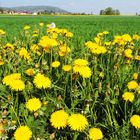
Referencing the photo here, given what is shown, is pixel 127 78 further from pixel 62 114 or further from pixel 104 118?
pixel 62 114

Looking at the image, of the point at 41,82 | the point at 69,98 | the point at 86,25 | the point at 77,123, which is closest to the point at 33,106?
the point at 41,82

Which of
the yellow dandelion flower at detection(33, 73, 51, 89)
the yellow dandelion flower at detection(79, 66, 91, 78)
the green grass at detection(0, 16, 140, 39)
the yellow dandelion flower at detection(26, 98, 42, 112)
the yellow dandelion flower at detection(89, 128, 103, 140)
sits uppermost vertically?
the yellow dandelion flower at detection(79, 66, 91, 78)

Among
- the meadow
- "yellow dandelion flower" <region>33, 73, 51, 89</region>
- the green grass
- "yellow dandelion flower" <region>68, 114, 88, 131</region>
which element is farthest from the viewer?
the green grass

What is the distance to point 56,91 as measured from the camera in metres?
2.49

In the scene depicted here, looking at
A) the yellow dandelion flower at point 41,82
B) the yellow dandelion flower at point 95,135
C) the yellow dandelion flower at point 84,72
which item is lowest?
the yellow dandelion flower at point 95,135

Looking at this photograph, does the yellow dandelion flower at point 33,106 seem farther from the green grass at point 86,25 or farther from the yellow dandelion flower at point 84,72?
the green grass at point 86,25

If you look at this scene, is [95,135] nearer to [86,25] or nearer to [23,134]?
[23,134]

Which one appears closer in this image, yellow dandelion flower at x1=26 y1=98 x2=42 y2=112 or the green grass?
yellow dandelion flower at x1=26 y1=98 x2=42 y2=112

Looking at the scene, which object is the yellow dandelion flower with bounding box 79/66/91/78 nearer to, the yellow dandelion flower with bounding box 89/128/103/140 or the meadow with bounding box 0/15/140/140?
the meadow with bounding box 0/15/140/140

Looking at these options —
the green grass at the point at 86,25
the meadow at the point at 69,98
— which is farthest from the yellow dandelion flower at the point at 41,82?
the green grass at the point at 86,25

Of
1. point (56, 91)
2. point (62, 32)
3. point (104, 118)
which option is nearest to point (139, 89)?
point (104, 118)

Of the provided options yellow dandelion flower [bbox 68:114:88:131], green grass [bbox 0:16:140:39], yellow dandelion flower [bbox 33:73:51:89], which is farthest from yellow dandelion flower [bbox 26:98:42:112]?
green grass [bbox 0:16:140:39]

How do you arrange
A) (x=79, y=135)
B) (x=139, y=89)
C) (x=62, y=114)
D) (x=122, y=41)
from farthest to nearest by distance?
1. (x=122, y=41)
2. (x=139, y=89)
3. (x=79, y=135)
4. (x=62, y=114)

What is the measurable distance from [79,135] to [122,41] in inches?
52.2
